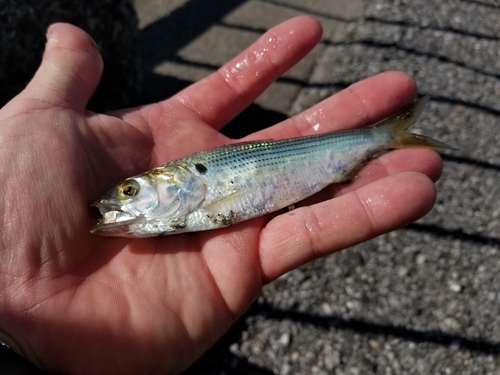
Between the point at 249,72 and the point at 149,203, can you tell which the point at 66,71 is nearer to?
the point at 149,203

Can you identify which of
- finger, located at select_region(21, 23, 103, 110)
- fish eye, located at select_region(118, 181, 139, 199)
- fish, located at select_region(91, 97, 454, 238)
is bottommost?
fish, located at select_region(91, 97, 454, 238)

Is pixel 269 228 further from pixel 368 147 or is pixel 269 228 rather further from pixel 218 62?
pixel 218 62

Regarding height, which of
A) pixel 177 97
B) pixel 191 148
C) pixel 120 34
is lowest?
pixel 191 148

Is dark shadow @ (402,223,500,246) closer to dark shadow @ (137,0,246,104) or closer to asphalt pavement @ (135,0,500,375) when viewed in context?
asphalt pavement @ (135,0,500,375)

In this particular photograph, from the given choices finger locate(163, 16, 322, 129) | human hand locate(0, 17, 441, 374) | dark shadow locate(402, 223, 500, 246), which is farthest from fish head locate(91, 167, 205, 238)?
dark shadow locate(402, 223, 500, 246)

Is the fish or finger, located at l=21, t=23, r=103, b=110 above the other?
finger, located at l=21, t=23, r=103, b=110

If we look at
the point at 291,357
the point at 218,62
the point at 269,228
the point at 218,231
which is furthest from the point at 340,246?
the point at 218,62

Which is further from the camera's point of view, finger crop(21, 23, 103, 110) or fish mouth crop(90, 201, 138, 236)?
finger crop(21, 23, 103, 110)

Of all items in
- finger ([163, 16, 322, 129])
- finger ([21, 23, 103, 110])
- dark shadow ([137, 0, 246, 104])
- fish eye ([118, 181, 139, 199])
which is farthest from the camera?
dark shadow ([137, 0, 246, 104])
